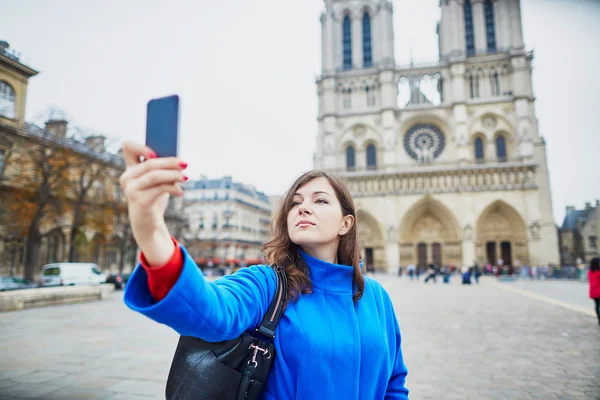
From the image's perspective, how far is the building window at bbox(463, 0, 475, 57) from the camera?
126 ft

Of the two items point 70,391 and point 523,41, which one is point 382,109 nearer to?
point 523,41

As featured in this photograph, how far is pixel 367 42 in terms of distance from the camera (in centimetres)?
4056

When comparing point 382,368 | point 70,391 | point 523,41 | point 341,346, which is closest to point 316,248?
point 341,346

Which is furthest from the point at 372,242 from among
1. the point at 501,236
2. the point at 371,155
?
the point at 501,236

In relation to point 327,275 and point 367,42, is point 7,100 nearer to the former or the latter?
point 327,275

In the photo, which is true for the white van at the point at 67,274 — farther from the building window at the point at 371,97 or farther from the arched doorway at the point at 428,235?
the building window at the point at 371,97

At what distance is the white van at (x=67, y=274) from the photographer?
15922 millimetres

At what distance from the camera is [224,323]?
1.04m

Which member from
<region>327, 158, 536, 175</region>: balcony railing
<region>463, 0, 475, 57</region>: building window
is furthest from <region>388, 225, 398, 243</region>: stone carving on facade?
<region>463, 0, 475, 57</region>: building window

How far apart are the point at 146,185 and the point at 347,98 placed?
40520mm

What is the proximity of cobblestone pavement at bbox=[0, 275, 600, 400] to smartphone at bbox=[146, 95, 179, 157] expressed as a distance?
3551 mm

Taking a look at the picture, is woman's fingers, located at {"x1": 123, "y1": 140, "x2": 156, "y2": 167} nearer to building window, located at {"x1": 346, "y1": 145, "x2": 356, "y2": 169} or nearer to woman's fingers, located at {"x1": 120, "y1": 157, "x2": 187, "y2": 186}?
woman's fingers, located at {"x1": 120, "y1": 157, "x2": 187, "y2": 186}

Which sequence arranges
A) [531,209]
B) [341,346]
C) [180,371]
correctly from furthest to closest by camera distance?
[531,209] < [341,346] < [180,371]

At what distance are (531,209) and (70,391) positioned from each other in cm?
3722
